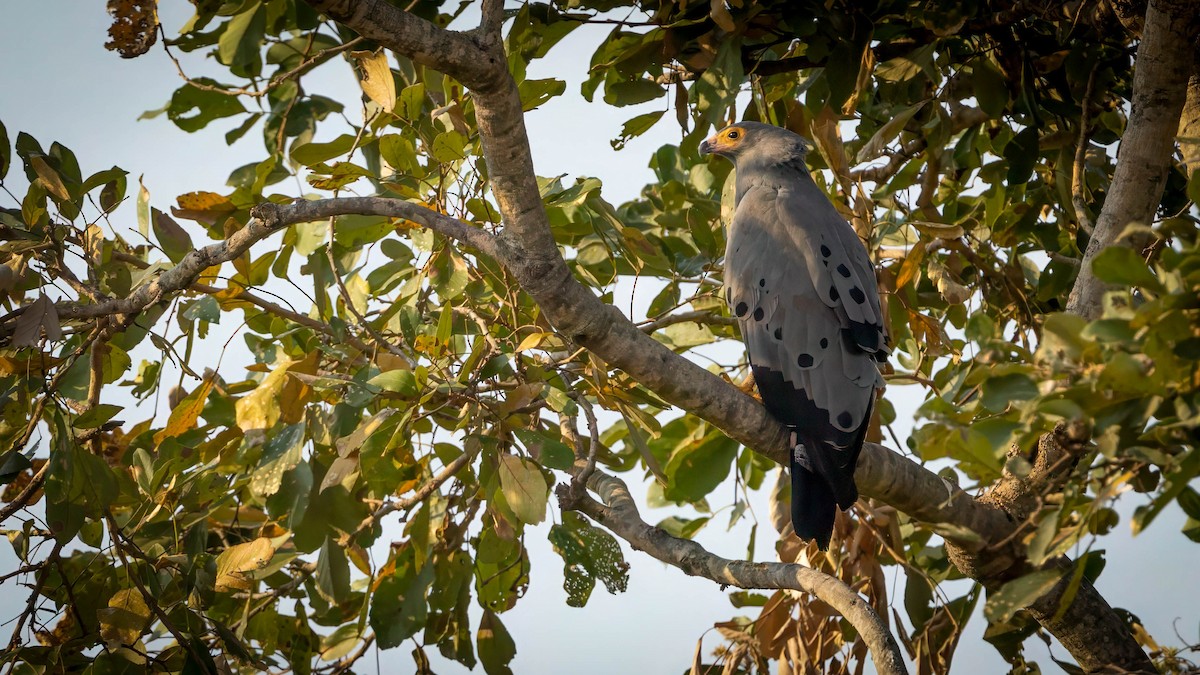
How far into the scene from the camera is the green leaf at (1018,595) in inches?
57.4

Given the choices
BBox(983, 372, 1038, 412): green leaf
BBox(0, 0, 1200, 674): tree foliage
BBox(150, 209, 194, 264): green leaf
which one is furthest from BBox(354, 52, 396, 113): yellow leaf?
BBox(983, 372, 1038, 412): green leaf

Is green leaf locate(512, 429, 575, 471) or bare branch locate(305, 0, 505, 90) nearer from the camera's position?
bare branch locate(305, 0, 505, 90)

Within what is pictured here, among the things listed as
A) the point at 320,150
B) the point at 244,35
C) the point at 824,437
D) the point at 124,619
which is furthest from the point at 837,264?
the point at 124,619

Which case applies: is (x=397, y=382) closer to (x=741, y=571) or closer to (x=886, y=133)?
(x=741, y=571)

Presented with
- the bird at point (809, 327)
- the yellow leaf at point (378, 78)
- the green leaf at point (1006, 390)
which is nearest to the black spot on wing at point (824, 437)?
the bird at point (809, 327)

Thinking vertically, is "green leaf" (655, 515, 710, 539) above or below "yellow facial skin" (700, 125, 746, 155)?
below

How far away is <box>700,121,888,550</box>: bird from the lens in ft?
8.16

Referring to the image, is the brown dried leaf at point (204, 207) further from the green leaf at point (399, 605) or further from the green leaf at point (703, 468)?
the green leaf at point (703, 468)

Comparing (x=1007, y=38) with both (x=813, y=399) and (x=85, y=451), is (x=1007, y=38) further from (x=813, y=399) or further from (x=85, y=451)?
(x=85, y=451)

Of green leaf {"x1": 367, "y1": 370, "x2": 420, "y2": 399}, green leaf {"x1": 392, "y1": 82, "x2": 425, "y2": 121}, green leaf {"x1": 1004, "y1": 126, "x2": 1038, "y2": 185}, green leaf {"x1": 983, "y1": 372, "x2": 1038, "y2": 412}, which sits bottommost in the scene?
green leaf {"x1": 983, "y1": 372, "x2": 1038, "y2": 412}

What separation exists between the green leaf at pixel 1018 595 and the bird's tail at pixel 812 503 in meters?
0.98

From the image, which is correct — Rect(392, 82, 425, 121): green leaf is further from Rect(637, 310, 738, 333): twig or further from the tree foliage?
Rect(637, 310, 738, 333): twig

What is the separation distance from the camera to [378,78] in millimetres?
2646

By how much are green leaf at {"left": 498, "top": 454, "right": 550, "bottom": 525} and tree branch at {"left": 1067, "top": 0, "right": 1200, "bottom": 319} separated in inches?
58.9
